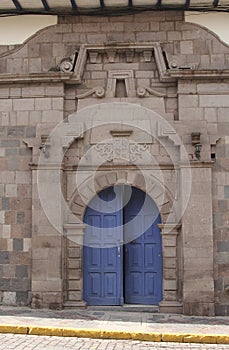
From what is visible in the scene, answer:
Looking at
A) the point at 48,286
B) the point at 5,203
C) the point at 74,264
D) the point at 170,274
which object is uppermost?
the point at 5,203

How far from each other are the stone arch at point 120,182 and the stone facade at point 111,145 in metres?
0.02

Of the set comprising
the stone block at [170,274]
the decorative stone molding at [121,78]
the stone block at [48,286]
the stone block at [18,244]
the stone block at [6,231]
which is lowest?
the stone block at [48,286]

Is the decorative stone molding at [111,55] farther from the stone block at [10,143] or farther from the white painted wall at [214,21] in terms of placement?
the stone block at [10,143]

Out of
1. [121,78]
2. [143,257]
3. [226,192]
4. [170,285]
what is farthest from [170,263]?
[121,78]

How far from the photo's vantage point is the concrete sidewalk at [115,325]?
297 inches

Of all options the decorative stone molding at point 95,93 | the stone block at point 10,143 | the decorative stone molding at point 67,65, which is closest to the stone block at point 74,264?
the stone block at point 10,143

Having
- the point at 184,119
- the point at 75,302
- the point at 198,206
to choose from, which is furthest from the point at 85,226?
the point at 184,119

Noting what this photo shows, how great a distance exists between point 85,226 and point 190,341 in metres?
3.01

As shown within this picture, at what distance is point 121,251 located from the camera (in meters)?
9.59

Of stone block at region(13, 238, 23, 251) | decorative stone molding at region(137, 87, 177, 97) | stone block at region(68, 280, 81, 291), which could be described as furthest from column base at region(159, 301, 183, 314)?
decorative stone molding at region(137, 87, 177, 97)

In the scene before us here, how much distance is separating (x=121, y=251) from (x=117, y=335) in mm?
2208

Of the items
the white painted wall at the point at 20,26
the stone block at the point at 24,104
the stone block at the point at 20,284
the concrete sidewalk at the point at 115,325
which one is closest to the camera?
the concrete sidewalk at the point at 115,325

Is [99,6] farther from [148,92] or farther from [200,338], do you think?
[200,338]

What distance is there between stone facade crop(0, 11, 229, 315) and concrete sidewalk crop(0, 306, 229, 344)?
34 centimetres
